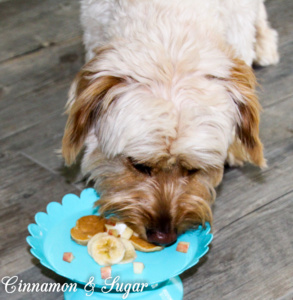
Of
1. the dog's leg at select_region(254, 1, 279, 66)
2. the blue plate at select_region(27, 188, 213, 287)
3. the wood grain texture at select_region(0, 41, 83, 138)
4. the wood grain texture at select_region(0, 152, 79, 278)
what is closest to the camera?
the blue plate at select_region(27, 188, 213, 287)

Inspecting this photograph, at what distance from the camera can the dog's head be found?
2.12 m

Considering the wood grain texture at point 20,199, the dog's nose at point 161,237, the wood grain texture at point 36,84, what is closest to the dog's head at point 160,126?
the dog's nose at point 161,237

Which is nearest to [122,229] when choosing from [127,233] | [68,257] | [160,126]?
[127,233]

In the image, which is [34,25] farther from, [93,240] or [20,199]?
[93,240]

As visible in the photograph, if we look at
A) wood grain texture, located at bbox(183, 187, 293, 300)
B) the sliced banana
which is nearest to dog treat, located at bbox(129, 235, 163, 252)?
Result: the sliced banana

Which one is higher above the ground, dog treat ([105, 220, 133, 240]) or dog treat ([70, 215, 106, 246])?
dog treat ([105, 220, 133, 240])

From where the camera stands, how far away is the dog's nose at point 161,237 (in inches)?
84.8

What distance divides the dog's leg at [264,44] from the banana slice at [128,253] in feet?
7.17

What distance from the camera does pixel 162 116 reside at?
82.9 inches

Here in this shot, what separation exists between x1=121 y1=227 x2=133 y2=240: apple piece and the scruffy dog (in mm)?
32

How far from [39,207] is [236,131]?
1.08m

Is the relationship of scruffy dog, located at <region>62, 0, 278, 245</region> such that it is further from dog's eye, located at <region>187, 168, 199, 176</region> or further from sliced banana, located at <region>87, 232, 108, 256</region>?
sliced banana, located at <region>87, 232, 108, 256</region>

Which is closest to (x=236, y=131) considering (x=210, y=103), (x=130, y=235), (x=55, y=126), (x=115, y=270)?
(x=210, y=103)

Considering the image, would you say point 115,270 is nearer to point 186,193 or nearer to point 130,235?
point 130,235
